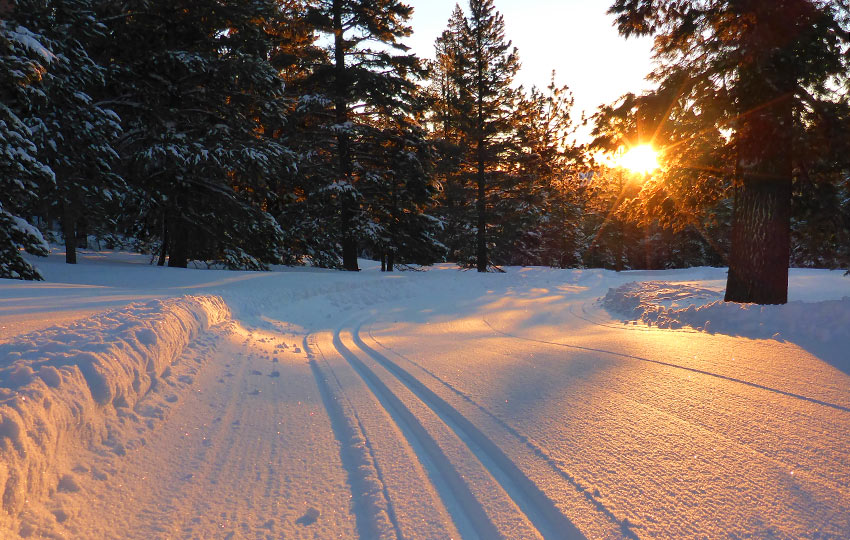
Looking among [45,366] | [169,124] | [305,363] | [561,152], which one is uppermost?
[169,124]

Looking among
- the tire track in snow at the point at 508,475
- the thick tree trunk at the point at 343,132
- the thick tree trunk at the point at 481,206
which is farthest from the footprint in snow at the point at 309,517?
the thick tree trunk at the point at 481,206

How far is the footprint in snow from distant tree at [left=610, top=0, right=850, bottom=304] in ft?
27.5

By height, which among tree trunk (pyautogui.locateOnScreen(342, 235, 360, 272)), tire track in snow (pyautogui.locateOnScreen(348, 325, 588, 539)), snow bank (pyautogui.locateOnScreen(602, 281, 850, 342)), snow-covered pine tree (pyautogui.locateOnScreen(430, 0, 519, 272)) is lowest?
tire track in snow (pyautogui.locateOnScreen(348, 325, 588, 539))

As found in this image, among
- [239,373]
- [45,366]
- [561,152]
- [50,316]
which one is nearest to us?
[45,366]

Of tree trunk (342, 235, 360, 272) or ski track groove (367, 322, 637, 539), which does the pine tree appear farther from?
ski track groove (367, 322, 637, 539)

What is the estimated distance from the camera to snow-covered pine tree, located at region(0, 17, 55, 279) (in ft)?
27.7

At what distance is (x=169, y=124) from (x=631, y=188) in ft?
46.0

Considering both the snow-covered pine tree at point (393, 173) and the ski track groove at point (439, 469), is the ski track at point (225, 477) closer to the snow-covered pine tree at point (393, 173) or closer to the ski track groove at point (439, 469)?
the ski track groove at point (439, 469)

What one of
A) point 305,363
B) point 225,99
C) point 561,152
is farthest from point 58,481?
point 225,99

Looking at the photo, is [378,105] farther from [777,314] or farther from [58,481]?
[58,481]

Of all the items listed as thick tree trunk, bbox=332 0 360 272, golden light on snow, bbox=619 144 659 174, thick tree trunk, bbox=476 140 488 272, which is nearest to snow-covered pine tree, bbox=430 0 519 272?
thick tree trunk, bbox=476 140 488 272

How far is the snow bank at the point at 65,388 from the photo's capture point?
7.23 feet

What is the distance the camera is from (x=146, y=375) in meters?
3.86

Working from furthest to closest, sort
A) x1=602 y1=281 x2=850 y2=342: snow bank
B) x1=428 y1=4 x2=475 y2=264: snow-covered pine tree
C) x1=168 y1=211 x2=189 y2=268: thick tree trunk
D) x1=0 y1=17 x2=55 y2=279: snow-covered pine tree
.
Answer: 1. x1=428 y1=4 x2=475 y2=264: snow-covered pine tree
2. x1=168 y1=211 x2=189 y2=268: thick tree trunk
3. x1=0 y1=17 x2=55 y2=279: snow-covered pine tree
4. x1=602 y1=281 x2=850 y2=342: snow bank
